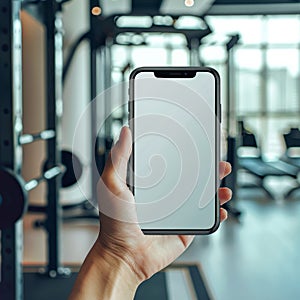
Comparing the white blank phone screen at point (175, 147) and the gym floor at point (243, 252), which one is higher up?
the white blank phone screen at point (175, 147)

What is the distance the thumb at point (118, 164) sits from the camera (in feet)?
1.36

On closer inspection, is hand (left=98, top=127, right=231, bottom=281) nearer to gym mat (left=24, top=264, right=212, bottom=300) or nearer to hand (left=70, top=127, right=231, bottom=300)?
hand (left=70, top=127, right=231, bottom=300)

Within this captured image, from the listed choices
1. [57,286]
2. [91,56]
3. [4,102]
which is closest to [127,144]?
[4,102]

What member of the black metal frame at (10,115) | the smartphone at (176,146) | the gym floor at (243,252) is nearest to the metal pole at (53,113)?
the gym floor at (243,252)

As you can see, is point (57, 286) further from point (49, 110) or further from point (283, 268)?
point (283, 268)

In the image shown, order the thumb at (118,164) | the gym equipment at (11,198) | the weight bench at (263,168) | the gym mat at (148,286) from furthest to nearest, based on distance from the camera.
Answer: the weight bench at (263,168), the gym mat at (148,286), the gym equipment at (11,198), the thumb at (118,164)

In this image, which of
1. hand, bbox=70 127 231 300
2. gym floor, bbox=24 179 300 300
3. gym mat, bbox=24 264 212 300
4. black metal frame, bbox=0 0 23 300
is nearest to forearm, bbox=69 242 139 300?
hand, bbox=70 127 231 300

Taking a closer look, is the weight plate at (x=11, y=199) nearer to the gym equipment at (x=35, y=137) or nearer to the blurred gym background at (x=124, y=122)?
the blurred gym background at (x=124, y=122)

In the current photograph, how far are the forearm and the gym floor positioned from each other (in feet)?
3.74

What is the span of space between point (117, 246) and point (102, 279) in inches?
1.1

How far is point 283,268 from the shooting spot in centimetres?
182

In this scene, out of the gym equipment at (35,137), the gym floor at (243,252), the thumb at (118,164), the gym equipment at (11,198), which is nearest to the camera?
the thumb at (118,164)

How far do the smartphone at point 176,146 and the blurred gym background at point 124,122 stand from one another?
26 millimetres

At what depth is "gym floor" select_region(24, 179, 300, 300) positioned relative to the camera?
1.60 meters
